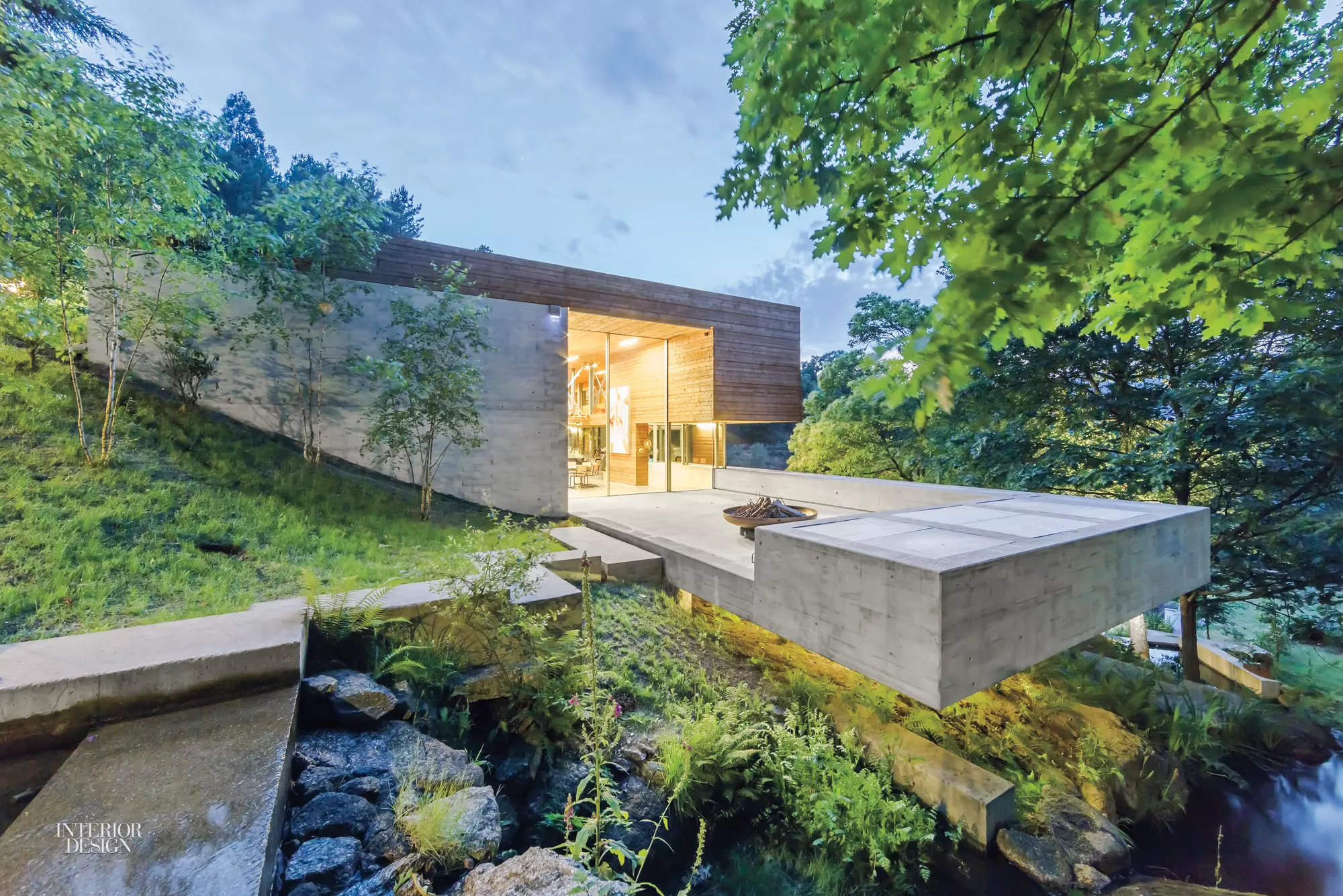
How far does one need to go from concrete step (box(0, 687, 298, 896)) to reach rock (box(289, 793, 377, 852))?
17 cm

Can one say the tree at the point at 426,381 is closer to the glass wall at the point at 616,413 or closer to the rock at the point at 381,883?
the glass wall at the point at 616,413

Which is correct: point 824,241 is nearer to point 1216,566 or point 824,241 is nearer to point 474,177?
point 1216,566

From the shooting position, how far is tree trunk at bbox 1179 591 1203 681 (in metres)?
6.86

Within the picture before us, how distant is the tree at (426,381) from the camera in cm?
673

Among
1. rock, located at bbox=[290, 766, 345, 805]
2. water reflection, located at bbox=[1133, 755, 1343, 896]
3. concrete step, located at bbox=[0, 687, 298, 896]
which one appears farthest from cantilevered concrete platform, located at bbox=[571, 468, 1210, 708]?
concrete step, located at bbox=[0, 687, 298, 896]

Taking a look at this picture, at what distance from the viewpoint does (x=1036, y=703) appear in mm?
4824

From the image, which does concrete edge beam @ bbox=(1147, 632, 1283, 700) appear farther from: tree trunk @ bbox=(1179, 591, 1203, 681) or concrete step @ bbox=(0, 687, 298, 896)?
concrete step @ bbox=(0, 687, 298, 896)

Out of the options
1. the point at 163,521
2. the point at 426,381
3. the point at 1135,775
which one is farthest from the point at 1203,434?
the point at 163,521

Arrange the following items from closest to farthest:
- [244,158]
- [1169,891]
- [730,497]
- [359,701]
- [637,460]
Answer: [359,701] → [1169,891] → [730,497] → [244,158] → [637,460]

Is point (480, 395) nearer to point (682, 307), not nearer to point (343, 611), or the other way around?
point (682, 307)

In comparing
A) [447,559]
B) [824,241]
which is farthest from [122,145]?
[824,241]

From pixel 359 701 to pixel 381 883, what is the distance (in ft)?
3.34

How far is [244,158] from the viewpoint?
1302cm

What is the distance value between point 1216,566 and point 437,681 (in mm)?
8980
